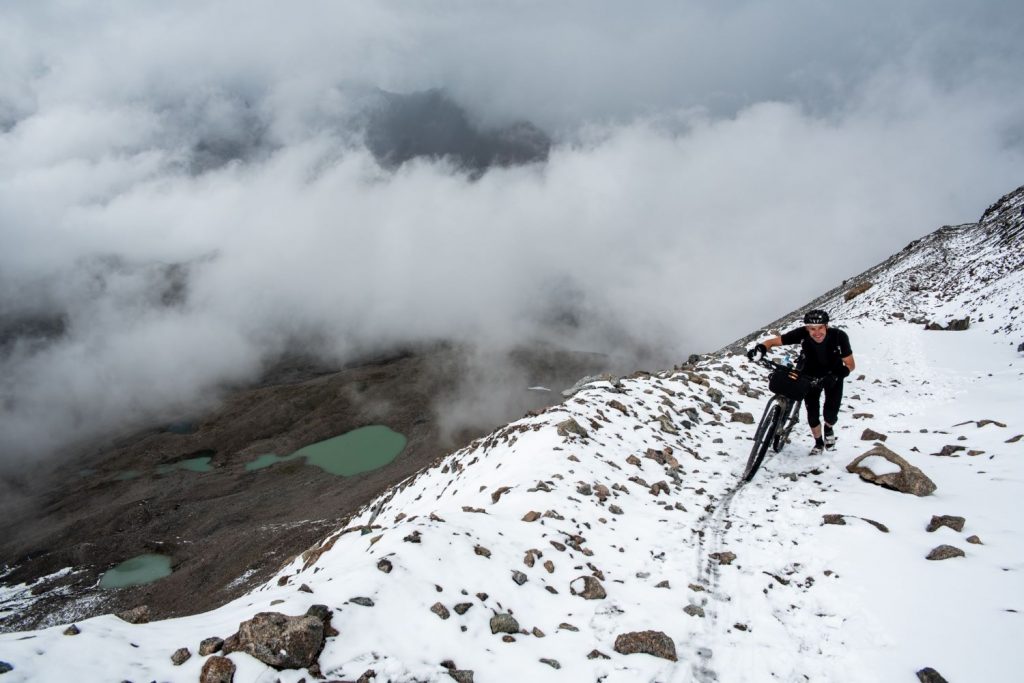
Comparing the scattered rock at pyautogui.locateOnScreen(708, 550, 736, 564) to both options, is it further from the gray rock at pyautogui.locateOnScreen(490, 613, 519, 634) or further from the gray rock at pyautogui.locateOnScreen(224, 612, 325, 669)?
the gray rock at pyautogui.locateOnScreen(224, 612, 325, 669)

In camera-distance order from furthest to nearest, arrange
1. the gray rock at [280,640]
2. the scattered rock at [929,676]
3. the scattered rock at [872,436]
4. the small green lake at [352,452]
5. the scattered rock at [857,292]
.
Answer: the small green lake at [352,452], the scattered rock at [857,292], the scattered rock at [872,436], the gray rock at [280,640], the scattered rock at [929,676]

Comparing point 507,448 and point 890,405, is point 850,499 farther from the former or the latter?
point 890,405

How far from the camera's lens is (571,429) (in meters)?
13.4

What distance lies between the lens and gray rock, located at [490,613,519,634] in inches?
253

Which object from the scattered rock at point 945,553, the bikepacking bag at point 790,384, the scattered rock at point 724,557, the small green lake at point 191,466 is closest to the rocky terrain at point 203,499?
the small green lake at point 191,466

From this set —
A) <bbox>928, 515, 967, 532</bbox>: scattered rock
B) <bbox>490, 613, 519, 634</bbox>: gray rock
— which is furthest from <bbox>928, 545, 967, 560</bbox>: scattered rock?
<bbox>490, 613, 519, 634</bbox>: gray rock

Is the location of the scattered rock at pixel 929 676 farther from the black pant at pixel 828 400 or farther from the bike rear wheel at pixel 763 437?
the black pant at pixel 828 400

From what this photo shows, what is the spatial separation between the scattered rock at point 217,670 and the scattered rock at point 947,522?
935 cm

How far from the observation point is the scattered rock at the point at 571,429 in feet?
43.5

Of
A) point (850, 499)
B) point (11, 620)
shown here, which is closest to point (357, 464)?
point (11, 620)

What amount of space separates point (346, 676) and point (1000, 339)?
1340 inches

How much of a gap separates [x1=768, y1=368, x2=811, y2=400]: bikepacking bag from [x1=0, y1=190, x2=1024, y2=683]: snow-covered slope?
1707mm

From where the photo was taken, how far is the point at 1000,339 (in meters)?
25.9

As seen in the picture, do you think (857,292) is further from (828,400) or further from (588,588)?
(588,588)
